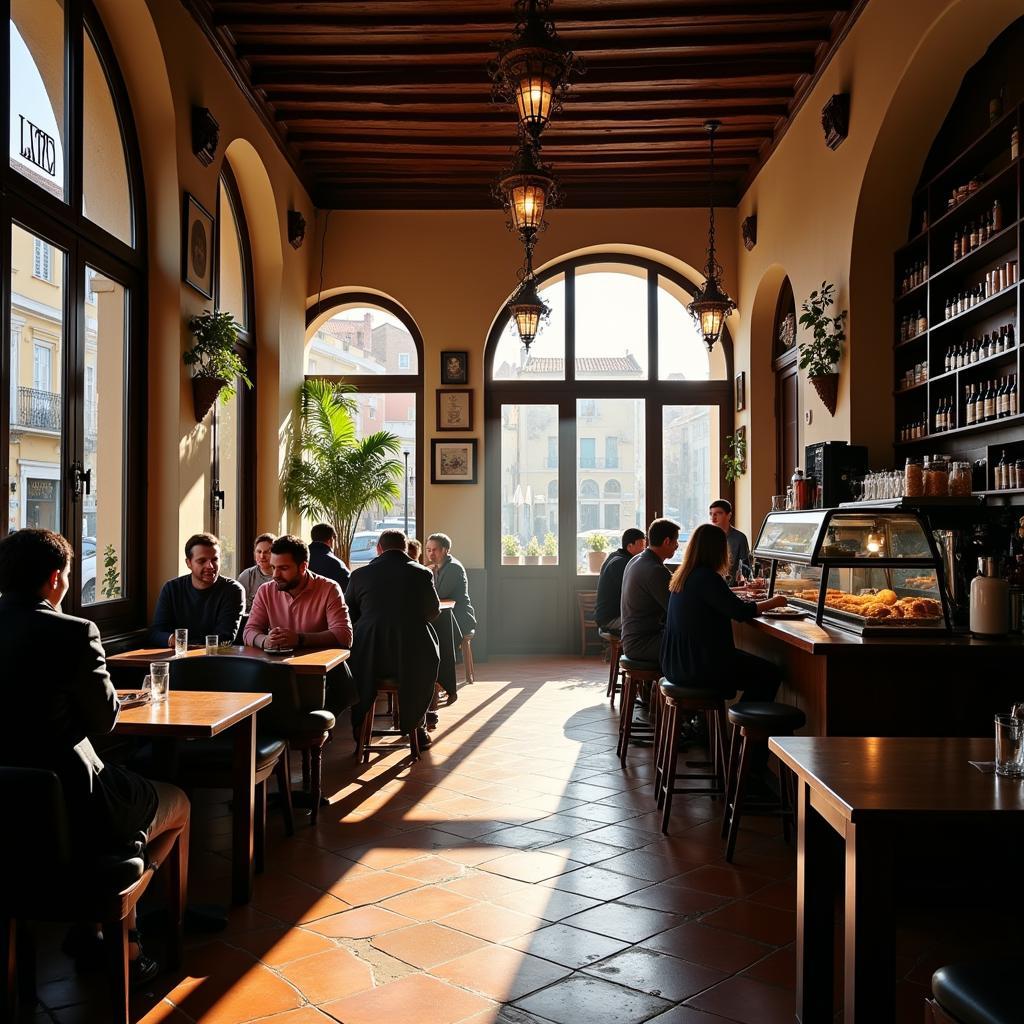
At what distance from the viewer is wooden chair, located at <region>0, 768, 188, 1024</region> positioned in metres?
2.28

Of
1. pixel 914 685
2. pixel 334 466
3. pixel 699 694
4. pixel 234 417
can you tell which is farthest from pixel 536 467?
pixel 914 685

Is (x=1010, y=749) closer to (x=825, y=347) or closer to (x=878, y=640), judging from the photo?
(x=878, y=640)

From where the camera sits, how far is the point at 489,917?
3346mm

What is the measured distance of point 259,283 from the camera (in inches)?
329

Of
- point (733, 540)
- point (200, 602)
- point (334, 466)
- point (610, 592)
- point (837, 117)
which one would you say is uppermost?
point (837, 117)

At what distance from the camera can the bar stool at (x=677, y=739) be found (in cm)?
446

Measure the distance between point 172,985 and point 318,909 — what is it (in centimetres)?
66

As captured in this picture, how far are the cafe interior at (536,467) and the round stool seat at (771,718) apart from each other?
1 cm

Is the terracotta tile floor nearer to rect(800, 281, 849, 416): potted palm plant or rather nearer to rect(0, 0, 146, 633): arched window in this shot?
rect(0, 0, 146, 633): arched window

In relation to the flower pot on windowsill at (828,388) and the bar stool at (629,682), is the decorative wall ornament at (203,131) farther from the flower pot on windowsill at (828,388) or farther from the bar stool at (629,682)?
the flower pot on windowsill at (828,388)

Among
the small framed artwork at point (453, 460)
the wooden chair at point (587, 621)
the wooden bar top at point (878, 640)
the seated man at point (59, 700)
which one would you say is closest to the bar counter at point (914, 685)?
the wooden bar top at point (878, 640)

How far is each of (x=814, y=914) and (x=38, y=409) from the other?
393 cm

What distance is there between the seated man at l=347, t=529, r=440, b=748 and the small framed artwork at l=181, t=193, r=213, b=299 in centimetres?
217

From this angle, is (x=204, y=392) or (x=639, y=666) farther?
(x=204, y=392)
